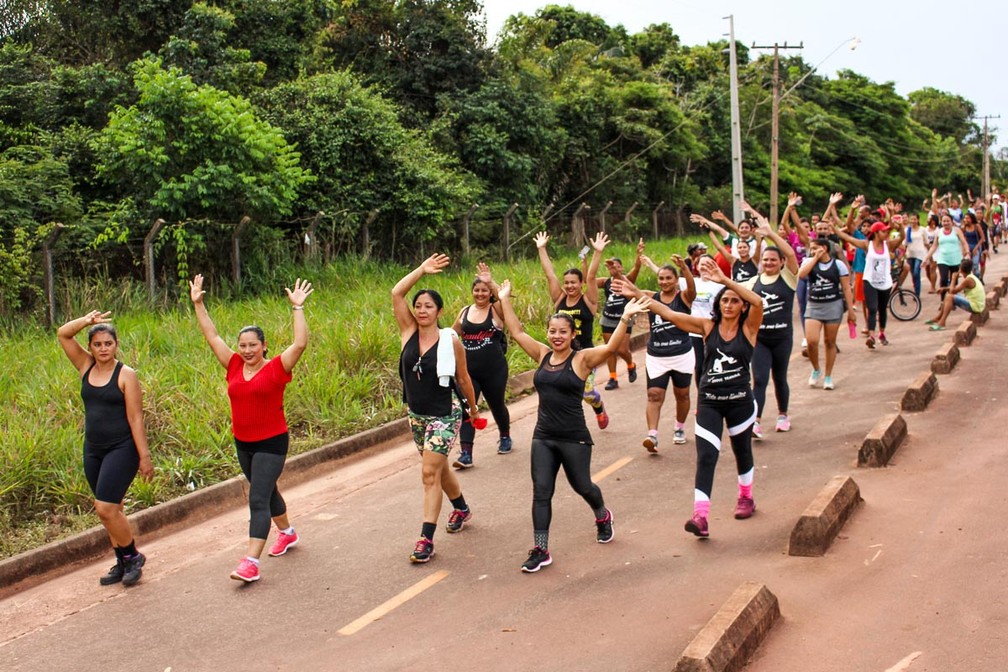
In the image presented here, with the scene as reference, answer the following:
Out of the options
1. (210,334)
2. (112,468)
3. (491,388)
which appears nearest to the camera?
(112,468)

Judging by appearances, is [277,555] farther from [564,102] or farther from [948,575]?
[564,102]

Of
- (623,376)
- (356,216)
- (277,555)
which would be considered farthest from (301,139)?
(277,555)

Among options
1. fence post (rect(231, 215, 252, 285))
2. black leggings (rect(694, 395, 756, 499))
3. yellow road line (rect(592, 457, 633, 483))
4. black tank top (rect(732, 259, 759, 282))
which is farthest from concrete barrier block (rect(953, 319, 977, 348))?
fence post (rect(231, 215, 252, 285))

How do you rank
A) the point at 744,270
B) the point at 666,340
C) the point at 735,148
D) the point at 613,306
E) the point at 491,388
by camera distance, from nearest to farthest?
the point at 491,388 → the point at 666,340 → the point at 744,270 → the point at 613,306 → the point at 735,148

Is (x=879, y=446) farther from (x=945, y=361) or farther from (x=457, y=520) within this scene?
(x=945, y=361)

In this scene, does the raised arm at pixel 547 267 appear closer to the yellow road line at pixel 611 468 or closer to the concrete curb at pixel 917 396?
the yellow road line at pixel 611 468

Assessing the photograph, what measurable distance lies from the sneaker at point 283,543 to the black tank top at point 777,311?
469cm

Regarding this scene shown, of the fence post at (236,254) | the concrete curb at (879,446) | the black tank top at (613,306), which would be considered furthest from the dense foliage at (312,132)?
the concrete curb at (879,446)

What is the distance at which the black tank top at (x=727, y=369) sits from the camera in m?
7.50

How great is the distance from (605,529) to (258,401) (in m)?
2.61

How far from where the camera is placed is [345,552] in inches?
305

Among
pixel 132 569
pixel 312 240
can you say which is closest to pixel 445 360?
pixel 132 569

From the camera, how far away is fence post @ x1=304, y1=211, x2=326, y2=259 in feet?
62.1

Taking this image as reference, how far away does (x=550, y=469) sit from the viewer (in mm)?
7070
